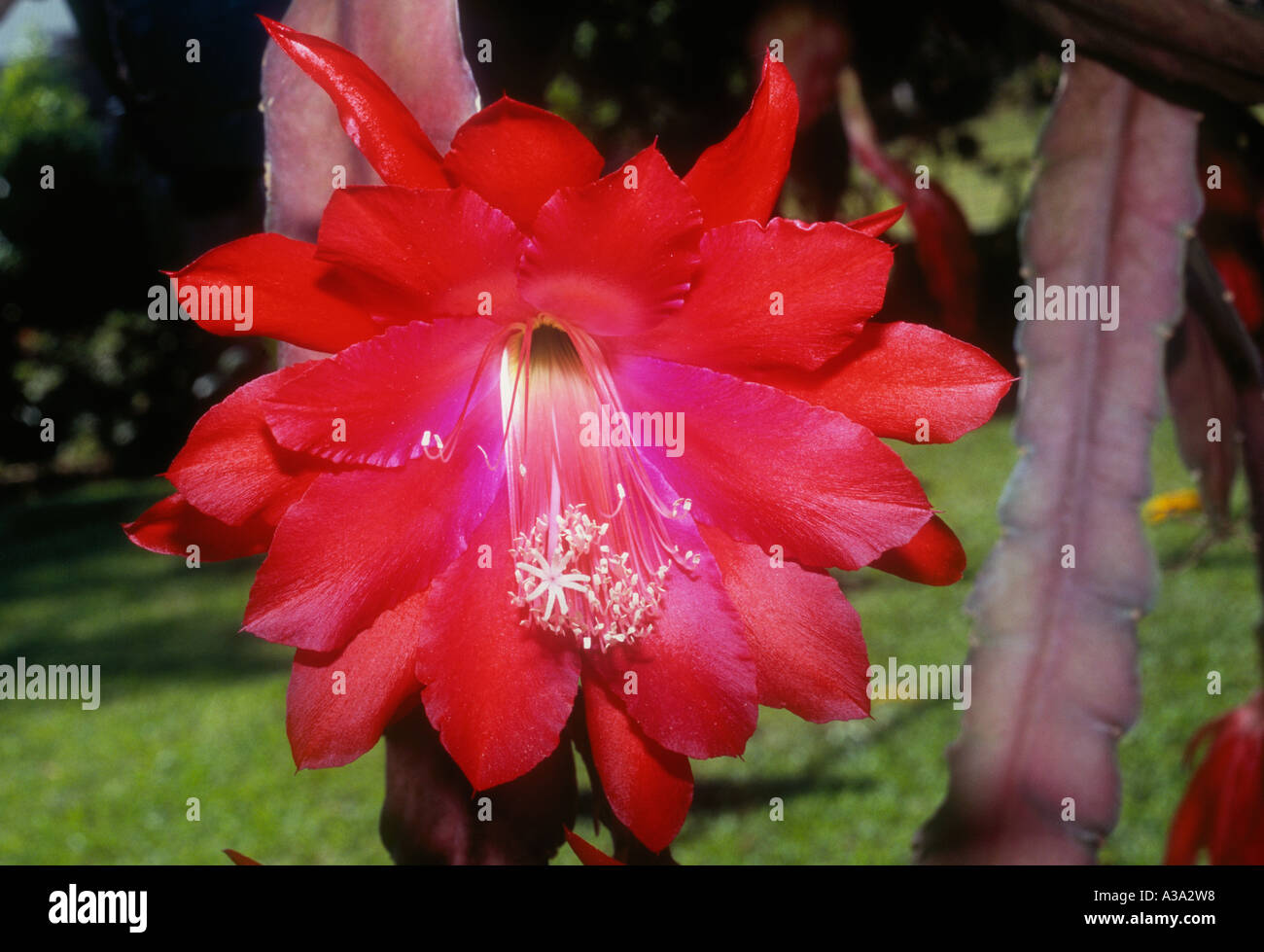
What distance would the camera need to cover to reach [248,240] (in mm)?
330

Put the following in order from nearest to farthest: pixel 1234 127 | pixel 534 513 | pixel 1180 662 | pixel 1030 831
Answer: pixel 534 513 → pixel 1030 831 → pixel 1234 127 → pixel 1180 662

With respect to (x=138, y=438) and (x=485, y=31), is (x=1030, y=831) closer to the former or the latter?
(x=485, y=31)

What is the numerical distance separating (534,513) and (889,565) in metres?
0.15

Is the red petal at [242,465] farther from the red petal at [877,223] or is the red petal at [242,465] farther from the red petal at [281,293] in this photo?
the red petal at [877,223]

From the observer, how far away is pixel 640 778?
1.22ft

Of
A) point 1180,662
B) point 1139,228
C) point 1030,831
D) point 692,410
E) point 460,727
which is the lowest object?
point 1180,662

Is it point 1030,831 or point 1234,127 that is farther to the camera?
point 1234,127

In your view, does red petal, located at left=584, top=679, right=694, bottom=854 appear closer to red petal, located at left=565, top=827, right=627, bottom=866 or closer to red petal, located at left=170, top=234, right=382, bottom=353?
red petal, located at left=565, top=827, right=627, bottom=866

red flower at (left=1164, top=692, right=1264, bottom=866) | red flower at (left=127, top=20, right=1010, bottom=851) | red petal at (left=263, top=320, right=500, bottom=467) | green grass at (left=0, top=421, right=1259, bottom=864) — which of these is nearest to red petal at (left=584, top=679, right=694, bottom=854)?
red flower at (left=127, top=20, right=1010, bottom=851)

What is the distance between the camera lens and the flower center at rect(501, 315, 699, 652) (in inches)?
15.7

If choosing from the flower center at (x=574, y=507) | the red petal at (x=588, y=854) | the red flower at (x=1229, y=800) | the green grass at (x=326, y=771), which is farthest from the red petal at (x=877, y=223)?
the green grass at (x=326, y=771)

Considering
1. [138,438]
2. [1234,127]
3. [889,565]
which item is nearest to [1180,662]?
[1234,127]

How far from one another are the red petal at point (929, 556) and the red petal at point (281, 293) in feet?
0.63

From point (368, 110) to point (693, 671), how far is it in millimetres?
207
